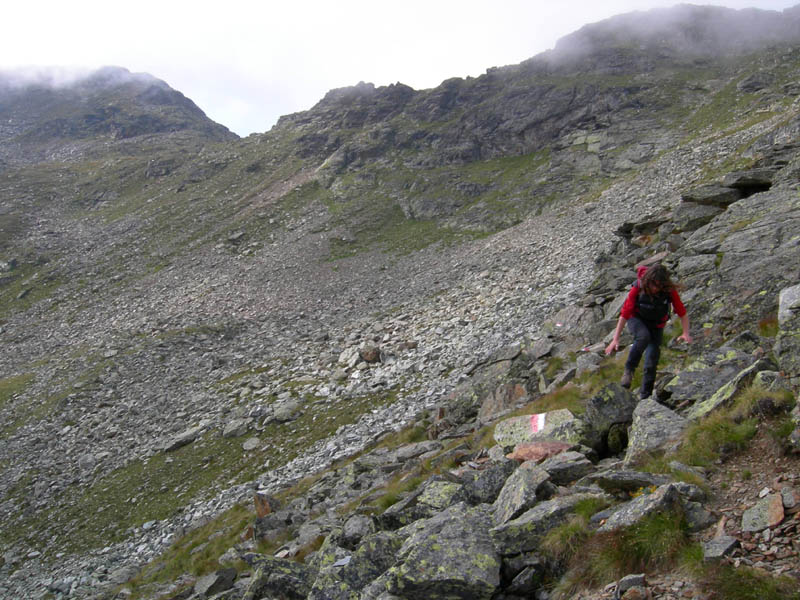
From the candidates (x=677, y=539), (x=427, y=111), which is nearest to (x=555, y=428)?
(x=677, y=539)

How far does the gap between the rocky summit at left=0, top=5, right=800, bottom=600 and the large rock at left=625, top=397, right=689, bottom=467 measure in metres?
0.05

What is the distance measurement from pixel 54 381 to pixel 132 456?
1492 cm

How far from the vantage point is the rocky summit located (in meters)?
5.68

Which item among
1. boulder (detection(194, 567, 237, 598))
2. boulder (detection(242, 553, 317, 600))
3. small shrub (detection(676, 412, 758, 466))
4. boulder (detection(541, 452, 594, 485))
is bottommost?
boulder (detection(194, 567, 237, 598))

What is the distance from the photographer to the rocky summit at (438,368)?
5.68 m

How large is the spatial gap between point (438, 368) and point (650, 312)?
14249mm

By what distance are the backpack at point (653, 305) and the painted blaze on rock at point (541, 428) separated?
8.12 feet

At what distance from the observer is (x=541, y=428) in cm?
977

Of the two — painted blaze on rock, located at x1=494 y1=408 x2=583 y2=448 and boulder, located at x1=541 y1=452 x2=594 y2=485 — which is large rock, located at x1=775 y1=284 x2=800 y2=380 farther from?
painted blaze on rock, located at x1=494 y1=408 x2=583 y2=448

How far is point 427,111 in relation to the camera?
92.8m

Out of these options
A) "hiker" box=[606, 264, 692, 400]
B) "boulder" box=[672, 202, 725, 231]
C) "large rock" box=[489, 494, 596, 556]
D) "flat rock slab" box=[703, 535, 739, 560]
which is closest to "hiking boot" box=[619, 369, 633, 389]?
"hiker" box=[606, 264, 692, 400]

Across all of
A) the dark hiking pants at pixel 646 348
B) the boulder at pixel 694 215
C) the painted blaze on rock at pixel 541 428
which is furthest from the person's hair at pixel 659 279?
the boulder at pixel 694 215

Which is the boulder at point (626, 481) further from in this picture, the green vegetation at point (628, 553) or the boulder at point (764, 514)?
the boulder at point (764, 514)

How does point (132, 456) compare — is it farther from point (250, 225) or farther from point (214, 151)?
point (214, 151)
